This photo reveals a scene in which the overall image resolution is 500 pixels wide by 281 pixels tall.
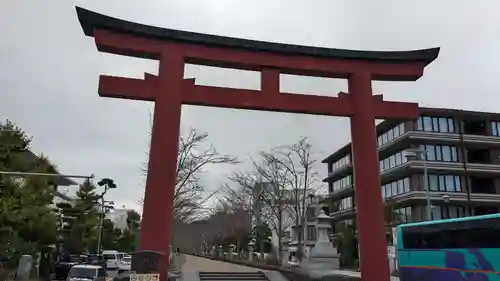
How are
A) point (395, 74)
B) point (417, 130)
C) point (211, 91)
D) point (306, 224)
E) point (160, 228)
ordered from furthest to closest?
point (417, 130) → point (306, 224) → point (395, 74) → point (211, 91) → point (160, 228)

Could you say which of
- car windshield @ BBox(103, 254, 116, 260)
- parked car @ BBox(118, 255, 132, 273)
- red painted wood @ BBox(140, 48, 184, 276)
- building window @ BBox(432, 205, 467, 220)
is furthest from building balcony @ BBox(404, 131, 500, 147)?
red painted wood @ BBox(140, 48, 184, 276)

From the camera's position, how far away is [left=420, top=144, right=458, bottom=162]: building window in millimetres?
41281

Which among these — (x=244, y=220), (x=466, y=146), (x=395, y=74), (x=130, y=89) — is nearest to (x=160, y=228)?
(x=130, y=89)

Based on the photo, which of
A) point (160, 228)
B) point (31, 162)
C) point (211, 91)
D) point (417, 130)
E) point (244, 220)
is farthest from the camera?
point (244, 220)

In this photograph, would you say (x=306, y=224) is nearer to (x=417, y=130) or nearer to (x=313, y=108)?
(x=417, y=130)

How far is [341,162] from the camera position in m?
57.2

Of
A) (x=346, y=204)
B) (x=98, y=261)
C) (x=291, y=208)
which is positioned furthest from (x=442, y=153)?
(x=98, y=261)

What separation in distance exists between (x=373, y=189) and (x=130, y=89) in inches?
326

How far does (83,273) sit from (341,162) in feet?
133

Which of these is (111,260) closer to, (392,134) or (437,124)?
(392,134)

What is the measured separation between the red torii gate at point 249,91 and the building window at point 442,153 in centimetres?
2741

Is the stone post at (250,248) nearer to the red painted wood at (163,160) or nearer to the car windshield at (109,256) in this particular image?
the car windshield at (109,256)

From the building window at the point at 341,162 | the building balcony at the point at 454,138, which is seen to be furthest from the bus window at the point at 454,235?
the building window at the point at 341,162

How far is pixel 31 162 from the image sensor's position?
2620 cm
